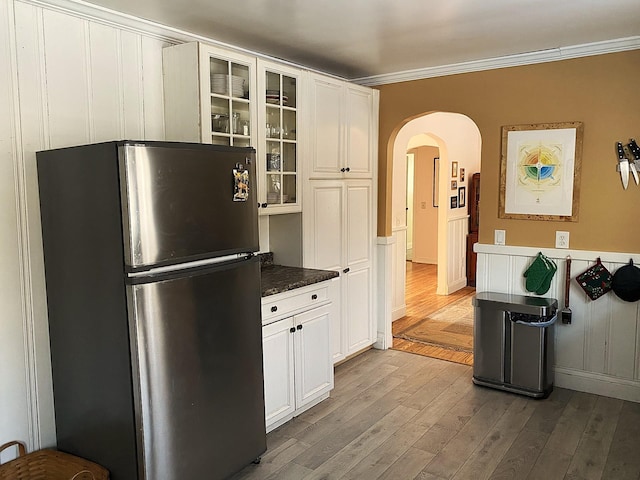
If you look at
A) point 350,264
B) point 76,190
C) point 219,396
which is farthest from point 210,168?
point 350,264

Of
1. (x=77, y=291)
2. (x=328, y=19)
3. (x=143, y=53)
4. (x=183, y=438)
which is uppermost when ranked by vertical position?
(x=328, y=19)

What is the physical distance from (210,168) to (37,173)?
87 centimetres

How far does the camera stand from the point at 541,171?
3908mm

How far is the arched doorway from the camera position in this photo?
5.87 meters

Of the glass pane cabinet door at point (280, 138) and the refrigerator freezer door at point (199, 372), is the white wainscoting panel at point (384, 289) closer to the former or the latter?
the glass pane cabinet door at point (280, 138)

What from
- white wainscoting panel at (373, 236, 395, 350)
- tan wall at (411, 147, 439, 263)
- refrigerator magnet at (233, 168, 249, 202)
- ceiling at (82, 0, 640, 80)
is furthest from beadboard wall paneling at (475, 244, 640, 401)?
tan wall at (411, 147, 439, 263)

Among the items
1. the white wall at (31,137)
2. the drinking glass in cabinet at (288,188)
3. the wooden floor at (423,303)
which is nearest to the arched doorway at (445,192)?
the wooden floor at (423,303)

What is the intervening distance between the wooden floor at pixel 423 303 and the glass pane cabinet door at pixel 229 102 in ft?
8.50

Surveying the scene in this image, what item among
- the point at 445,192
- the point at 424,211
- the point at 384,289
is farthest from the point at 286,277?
the point at 424,211

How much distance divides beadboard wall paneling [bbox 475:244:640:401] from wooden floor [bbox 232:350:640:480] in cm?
14

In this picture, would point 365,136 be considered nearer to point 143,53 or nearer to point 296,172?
point 296,172

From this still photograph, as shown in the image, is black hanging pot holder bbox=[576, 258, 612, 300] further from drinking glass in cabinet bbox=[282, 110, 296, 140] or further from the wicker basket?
the wicker basket

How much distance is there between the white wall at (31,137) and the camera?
2459 millimetres

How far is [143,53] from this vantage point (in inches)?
119
